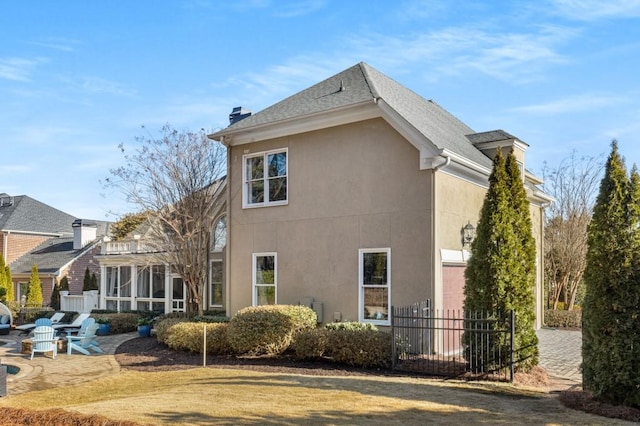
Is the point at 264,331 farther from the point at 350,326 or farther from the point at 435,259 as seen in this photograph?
the point at 435,259

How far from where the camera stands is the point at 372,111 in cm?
1422

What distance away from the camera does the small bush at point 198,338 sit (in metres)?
13.9

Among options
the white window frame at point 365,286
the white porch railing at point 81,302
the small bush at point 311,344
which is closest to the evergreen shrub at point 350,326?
the white window frame at point 365,286

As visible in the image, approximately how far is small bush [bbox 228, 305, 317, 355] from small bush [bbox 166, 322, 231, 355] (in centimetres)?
54

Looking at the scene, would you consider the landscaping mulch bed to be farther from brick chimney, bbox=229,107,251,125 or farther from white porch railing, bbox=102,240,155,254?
brick chimney, bbox=229,107,251,125

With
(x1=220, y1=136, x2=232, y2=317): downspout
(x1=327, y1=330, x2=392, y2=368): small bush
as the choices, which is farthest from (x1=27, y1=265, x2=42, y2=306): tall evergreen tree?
(x1=327, y1=330, x2=392, y2=368): small bush

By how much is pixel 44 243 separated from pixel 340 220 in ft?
103

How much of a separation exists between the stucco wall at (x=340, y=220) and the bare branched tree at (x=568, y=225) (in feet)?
42.1

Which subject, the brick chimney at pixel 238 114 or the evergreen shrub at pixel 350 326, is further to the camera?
the brick chimney at pixel 238 114

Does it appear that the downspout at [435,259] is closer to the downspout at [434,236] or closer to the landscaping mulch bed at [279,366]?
the downspout at [434,236]

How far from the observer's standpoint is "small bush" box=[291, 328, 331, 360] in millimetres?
12438

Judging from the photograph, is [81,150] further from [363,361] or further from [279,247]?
[363,361]

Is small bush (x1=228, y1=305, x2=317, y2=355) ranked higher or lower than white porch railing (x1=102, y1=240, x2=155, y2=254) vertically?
lower

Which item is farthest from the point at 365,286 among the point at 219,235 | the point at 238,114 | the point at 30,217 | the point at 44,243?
the point at 30,217
